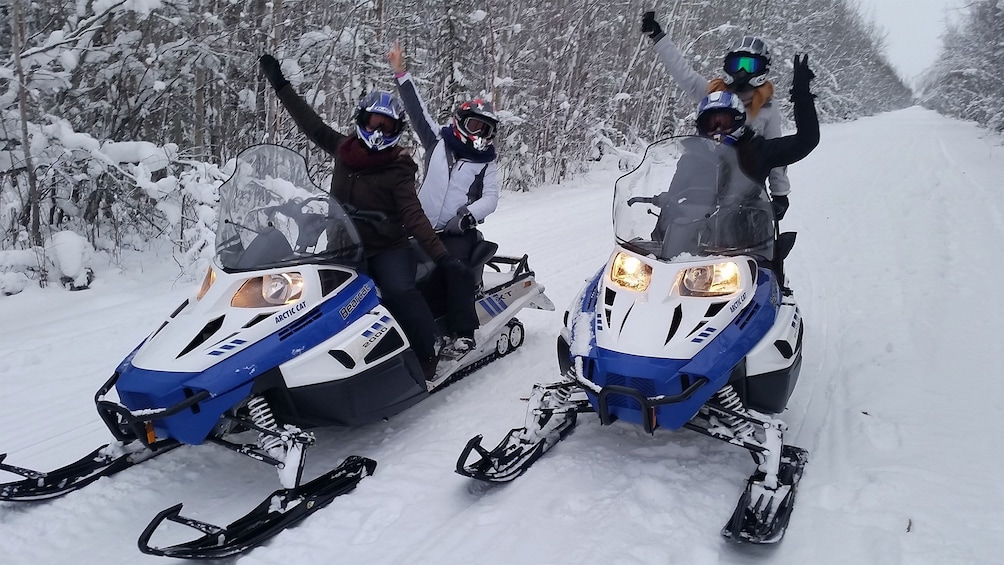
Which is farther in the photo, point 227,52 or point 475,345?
point 227,52

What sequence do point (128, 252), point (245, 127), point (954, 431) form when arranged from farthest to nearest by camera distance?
point (245, 127), point (128, 252), point (954, 431)

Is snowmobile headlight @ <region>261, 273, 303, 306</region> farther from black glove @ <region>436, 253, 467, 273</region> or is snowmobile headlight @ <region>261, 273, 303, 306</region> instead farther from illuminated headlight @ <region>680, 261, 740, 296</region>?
illuminated headlight @ <region>680, 261, 740, 296</region>

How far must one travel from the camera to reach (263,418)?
3.29 m

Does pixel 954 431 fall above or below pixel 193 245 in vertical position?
below

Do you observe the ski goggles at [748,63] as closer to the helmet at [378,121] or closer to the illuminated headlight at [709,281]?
the illuminated headlight at [709,281]

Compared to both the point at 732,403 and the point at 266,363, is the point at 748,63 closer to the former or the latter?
the point at 732,403

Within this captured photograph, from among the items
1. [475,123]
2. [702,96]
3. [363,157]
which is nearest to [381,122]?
[363,157]

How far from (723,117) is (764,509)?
7.43 ft

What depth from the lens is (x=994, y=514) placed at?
3020mm

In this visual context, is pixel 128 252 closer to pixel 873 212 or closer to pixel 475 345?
pixel 475 345

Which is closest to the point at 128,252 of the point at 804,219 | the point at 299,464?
the point at 299,464

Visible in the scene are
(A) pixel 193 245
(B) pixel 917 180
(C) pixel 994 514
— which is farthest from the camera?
(B) pixel 917 180

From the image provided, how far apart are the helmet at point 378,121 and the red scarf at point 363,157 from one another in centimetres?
4

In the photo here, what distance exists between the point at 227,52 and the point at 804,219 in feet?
27.2
